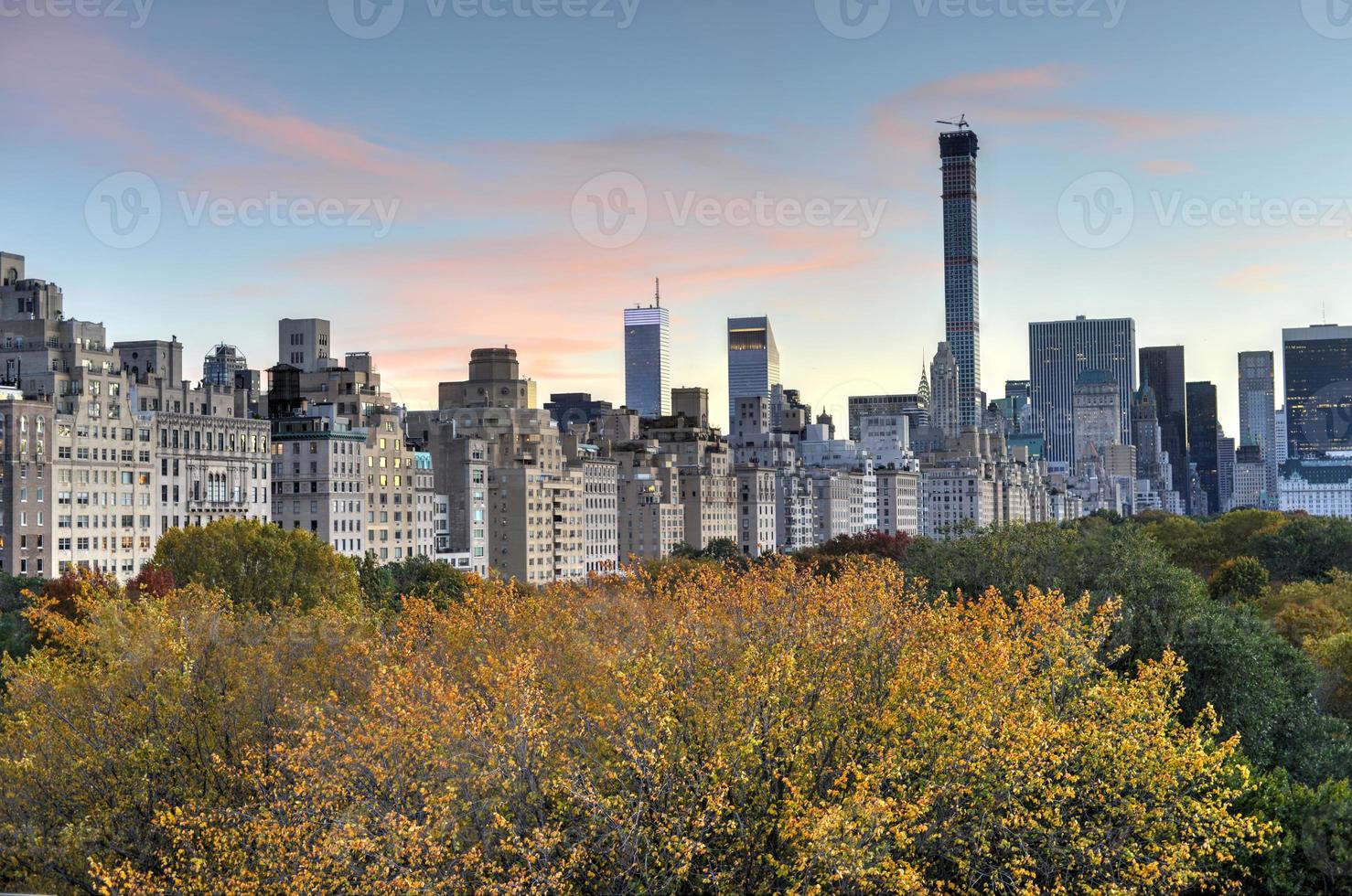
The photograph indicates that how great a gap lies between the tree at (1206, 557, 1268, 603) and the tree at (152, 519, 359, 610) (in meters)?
63.5

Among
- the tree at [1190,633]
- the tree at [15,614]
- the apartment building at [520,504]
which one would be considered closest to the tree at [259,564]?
the tree at [15,614]

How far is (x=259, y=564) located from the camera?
346 ft

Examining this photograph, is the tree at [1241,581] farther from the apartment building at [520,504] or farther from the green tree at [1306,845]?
the apartment building at [520,504]

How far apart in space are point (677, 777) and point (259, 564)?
253ft

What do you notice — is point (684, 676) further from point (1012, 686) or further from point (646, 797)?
point (1012, 686)

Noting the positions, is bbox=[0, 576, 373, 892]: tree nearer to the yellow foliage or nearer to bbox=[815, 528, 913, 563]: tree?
the yellow foliage

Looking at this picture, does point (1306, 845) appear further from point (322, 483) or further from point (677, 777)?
point (322, 483)

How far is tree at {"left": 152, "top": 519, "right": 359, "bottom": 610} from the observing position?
102 metres

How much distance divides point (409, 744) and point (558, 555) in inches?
6466

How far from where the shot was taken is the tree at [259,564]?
102500 millimetres

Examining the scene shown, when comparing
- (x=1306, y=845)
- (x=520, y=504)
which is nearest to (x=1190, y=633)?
(x=1306, y=845)

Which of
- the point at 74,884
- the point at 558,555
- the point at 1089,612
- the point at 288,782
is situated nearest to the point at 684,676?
the point at 288,782

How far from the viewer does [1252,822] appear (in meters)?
35.2

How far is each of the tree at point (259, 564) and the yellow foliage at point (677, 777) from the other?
60120 mm
